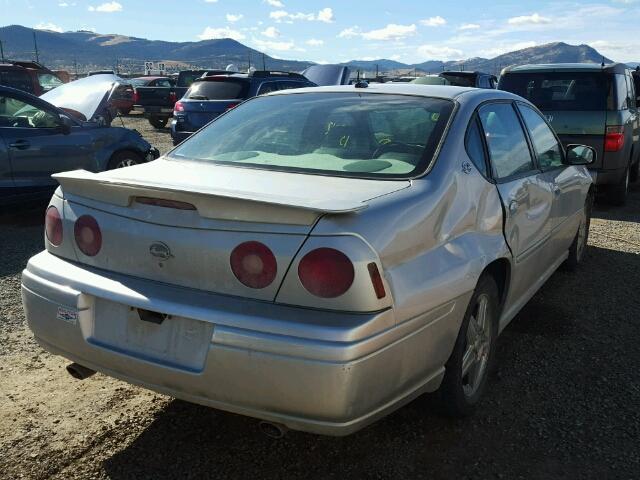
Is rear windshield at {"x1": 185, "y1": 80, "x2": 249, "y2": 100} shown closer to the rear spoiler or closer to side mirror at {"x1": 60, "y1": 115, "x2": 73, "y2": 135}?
side mirror at {"x1": 60, "y1": 115, "x2": 73, "y2": 135}

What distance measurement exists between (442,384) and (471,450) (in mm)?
315

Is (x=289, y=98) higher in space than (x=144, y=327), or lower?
higher

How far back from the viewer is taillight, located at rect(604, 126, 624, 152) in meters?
7.98

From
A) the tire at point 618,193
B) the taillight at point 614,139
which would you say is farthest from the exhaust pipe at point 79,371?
the tire at point 618,193

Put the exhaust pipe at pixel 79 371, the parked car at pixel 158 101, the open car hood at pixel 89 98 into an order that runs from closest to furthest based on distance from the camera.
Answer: the exhaust pipe at pixel 79 371 → the open car hood at pixel 89 98 → the parked car at pixel 158 101

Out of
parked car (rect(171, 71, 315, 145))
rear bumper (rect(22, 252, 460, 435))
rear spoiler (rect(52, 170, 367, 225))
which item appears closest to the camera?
rear bumper (rect(22, 252, 460, 435))

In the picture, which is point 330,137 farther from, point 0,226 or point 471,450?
point 0,226

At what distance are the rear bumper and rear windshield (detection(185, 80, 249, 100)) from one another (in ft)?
30.5

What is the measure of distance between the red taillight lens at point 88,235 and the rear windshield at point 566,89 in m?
7.17

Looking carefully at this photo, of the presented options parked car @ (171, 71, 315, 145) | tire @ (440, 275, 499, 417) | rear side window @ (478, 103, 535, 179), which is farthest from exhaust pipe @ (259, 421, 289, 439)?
parked car @ (171, 71, 315, 145)

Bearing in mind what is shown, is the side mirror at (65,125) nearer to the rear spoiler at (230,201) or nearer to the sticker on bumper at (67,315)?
the rear spoiler at (230,201)

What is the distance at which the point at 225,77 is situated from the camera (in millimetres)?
11828

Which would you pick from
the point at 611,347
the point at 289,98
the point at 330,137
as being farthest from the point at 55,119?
the point at 611,347

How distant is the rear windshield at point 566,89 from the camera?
8219 mm
